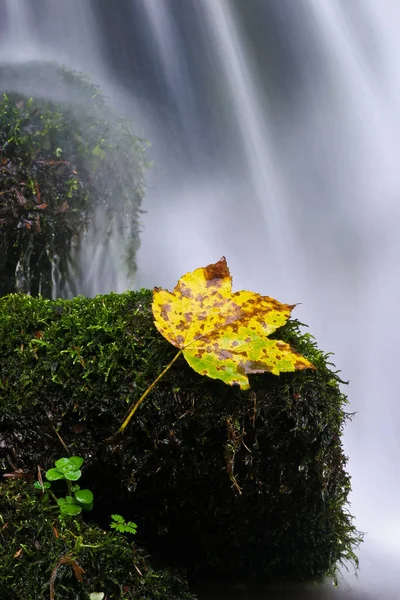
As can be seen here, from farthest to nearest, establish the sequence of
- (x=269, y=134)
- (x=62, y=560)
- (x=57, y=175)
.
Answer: (x=269, y=134) → (x=57, y=175) → (x=62, y=560)

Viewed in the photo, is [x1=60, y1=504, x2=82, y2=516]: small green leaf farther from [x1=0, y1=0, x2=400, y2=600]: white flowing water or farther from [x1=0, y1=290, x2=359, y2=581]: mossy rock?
[x1=0, y1=0, x2=400, y2=600]: white flowing water

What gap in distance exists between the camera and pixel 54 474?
1160 millimetres

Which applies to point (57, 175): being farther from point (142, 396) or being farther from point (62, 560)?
point (62, 560)

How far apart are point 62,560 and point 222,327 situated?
24.4 inches

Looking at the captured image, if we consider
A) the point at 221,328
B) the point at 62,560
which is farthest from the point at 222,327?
the point at 62,560

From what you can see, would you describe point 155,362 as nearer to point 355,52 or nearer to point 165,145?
point 165,145

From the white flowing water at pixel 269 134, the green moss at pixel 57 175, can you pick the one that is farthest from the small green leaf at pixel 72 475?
the white flowing water at pixel 269 134

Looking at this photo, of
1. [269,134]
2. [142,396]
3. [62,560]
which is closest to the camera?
[62,560]

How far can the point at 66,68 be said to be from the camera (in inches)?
143

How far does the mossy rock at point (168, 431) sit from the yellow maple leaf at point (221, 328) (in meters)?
0.07

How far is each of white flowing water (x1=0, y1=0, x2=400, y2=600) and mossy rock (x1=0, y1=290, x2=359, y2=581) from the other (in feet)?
7.42

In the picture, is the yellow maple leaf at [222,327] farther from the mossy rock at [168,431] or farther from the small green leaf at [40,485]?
the small green leaf at [40,485]

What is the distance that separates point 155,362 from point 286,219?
10.3 feet

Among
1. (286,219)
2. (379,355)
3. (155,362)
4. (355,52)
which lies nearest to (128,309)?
Answer: (155,362)
